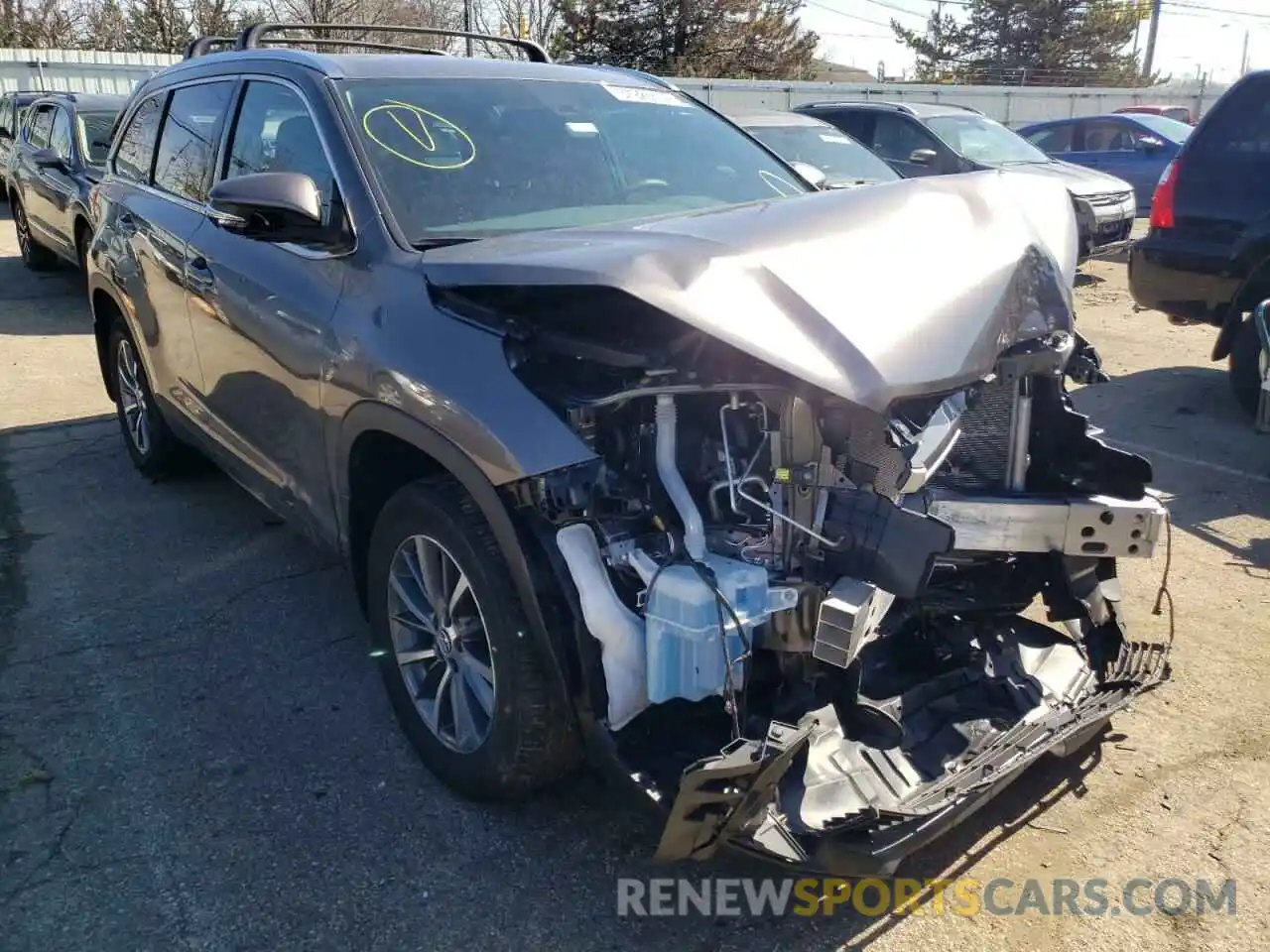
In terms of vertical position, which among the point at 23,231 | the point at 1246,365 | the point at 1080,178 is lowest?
the point at 1246,365

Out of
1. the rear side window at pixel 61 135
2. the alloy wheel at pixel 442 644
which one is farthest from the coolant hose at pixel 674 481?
the rear side window at pixel 61 135

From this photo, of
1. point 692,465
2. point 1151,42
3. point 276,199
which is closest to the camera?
point 692,465

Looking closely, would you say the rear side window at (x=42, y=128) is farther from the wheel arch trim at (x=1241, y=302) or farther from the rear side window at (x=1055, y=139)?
the rear side window at (x=1055, y=139)

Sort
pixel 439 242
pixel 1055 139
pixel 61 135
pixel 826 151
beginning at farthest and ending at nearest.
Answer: pixel 1055 139
pixel 61 135
pixel 826 151
pixel 439 242

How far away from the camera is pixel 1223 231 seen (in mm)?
6543

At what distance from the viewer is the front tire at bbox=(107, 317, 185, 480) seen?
532 centimetres

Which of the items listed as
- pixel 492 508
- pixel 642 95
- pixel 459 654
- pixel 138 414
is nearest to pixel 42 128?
pixel 138 414

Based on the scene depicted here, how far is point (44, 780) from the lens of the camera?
316 cm

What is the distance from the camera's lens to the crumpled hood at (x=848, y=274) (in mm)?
2230

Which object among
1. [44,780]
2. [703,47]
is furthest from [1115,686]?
[703,47]

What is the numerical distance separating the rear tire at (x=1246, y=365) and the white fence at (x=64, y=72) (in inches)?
900

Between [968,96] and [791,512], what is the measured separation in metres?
28.9

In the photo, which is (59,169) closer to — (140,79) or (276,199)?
(276,199)

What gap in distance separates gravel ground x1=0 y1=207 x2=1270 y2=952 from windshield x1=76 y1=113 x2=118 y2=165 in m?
6.68
